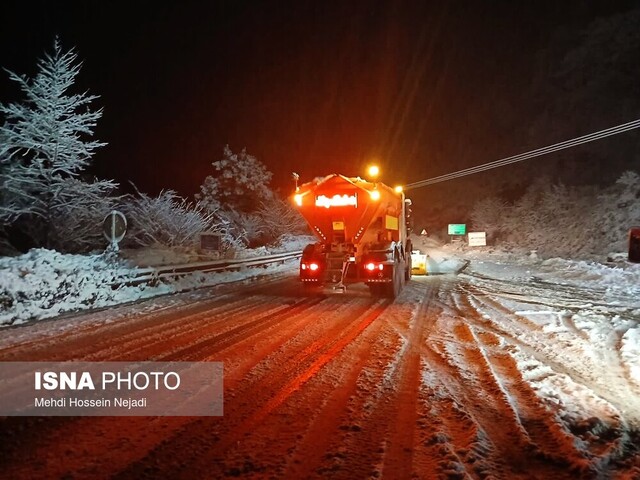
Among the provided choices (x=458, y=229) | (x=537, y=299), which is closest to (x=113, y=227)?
(x=537, y=299)

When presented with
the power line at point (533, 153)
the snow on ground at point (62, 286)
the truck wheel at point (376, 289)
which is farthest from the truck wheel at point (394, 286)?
the power line at point (533, 153)

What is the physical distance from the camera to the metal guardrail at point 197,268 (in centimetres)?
1556

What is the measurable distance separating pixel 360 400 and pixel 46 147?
19549 millimetres

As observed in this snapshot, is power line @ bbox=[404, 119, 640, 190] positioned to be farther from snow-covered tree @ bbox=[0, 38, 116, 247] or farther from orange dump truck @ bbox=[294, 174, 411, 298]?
snow-covered tree @ bbox=[0, 38, 116, 247]

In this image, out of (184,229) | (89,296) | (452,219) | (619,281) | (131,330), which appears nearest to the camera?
(131,330)

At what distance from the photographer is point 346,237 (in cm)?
1552

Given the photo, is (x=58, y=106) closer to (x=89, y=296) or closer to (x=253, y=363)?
(x=89, y=296)

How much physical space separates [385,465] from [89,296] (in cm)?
1081

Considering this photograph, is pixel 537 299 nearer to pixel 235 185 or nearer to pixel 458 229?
pixel 235 185

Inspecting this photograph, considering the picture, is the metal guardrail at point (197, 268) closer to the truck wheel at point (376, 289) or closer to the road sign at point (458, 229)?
the truck wheel at point (376, 289)

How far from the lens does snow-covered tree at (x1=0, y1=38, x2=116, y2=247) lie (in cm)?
2019

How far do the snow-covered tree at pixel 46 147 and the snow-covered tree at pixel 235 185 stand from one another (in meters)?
21.7

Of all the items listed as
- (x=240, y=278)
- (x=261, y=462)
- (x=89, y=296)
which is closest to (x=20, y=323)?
(x=89, y=296)

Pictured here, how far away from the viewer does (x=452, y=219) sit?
215 ft
